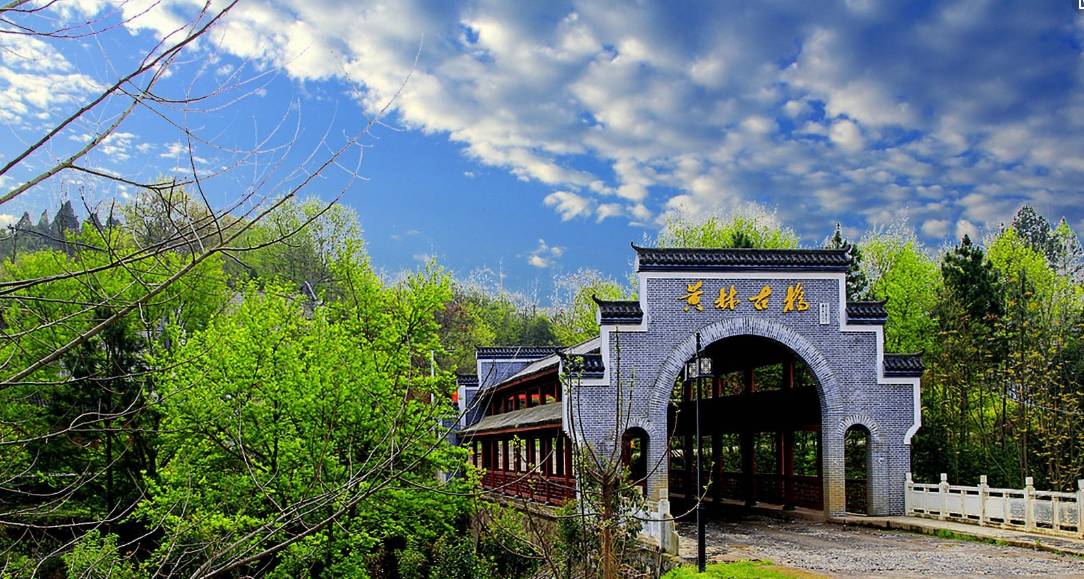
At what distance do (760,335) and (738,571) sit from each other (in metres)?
10.2

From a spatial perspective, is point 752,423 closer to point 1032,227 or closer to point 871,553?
point 871,553

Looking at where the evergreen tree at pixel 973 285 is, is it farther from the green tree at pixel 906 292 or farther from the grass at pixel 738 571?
the grass at pixel 738 571

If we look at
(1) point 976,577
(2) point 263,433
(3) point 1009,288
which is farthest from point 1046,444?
(2) point 263,433

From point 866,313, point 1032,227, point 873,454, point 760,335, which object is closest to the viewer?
point 873,454

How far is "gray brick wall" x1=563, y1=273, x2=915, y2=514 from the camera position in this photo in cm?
2181

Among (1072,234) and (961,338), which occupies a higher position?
(1072,234)

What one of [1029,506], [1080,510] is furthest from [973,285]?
[1080,510]

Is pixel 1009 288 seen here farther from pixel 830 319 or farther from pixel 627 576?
pixel 627 576

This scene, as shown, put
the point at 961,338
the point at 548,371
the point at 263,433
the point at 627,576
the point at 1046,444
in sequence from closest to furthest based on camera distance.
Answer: the point at 627,576 < the point at 263,433 < the point at 1046,444 < the point at 548,371 < the point at 961,338

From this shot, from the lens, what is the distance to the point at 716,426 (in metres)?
28.2

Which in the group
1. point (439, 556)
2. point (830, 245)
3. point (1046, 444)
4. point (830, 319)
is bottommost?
point (439, 556)

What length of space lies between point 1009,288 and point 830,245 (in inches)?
442

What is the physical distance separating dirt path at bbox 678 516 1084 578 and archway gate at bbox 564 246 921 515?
2422 millimetres

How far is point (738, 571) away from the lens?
12.8 metres
